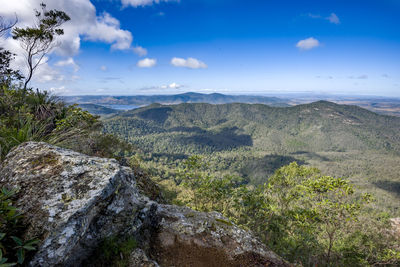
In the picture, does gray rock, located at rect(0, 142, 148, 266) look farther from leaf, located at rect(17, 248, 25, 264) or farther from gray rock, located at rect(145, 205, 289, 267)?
gray rock, located at rect(145, 205, 289, 267)

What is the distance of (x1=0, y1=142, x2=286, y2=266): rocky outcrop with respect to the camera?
276 cm

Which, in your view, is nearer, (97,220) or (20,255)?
(20,255)

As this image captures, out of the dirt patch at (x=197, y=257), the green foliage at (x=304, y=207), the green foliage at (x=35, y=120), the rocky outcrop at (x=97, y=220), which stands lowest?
the green foliage at (x=304, y=207)

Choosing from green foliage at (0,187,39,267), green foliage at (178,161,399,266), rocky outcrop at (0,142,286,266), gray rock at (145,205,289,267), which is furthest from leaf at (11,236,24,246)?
green foliage at (178,161,399,266)

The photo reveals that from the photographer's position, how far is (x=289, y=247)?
12.3m

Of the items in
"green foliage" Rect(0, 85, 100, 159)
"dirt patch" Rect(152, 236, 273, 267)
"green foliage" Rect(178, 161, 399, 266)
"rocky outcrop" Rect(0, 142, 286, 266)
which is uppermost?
"green foliage" Rect(0, 85, 100, 159)

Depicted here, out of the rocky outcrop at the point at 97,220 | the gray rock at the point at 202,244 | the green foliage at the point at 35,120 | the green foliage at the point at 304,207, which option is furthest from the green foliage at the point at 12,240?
the green foliage at the point at 304,207

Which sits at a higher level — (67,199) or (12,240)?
(67,199)

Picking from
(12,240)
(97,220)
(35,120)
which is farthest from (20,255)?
(35,120)

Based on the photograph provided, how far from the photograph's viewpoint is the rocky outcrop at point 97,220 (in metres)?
2.76

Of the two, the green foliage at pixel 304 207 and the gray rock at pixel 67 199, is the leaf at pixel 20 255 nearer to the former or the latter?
the gray rock at pixel 67 199

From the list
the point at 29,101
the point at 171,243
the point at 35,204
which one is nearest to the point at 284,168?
the point at 171,243

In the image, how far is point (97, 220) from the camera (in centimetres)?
350

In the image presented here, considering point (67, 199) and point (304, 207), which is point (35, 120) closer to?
point (67, 199)
